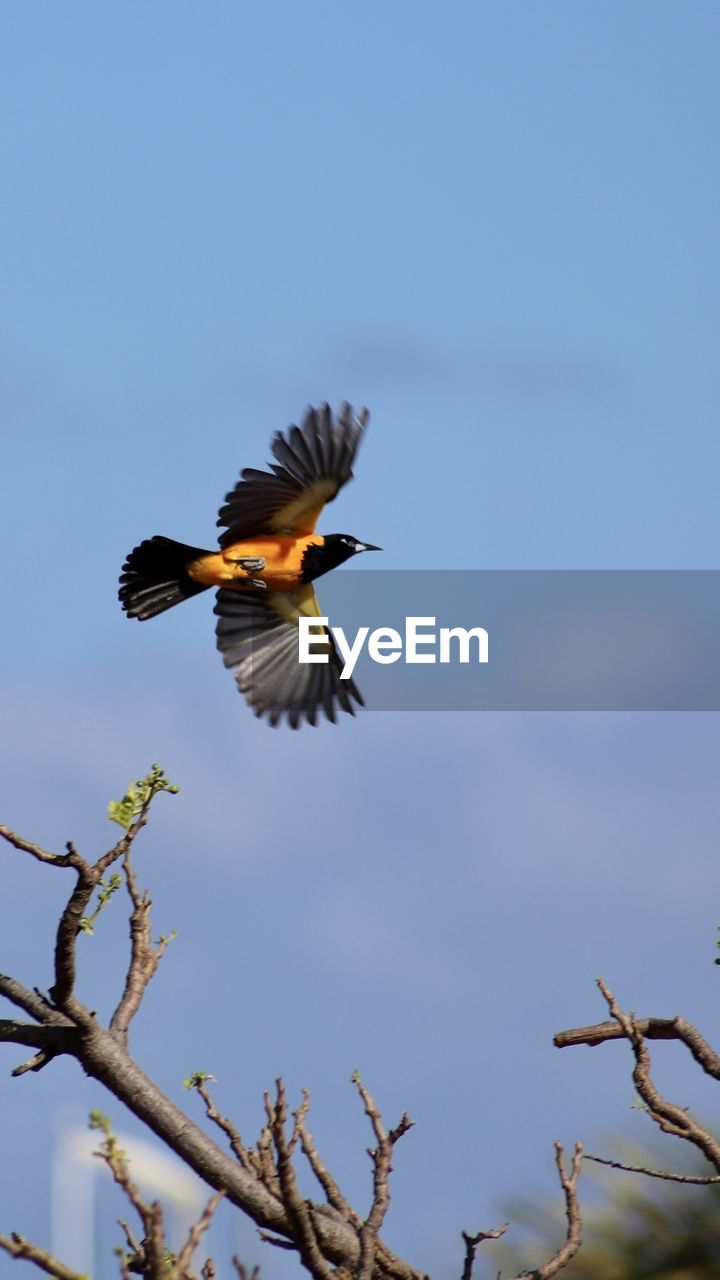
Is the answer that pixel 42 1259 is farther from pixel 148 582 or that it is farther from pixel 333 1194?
pixel 148 582

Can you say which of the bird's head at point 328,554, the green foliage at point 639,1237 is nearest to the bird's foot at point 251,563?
the bird's head at point 328,554

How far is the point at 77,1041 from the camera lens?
461 centimetres

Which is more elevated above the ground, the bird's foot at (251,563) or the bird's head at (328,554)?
the bird's head at (328,554)

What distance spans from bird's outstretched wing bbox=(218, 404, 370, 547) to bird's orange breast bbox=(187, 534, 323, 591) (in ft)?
0.15

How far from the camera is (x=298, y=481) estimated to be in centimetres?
831

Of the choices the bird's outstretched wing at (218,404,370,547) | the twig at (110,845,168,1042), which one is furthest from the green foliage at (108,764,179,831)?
the bird's outstretched wing at (218,404,370,547)

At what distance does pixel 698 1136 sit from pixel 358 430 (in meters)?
4.37

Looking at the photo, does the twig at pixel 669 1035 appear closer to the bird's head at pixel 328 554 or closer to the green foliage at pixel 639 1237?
the green foliage at pixel 639 1237

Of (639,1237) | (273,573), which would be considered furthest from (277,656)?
(639,1237)

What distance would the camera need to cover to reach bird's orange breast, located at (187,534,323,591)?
8.69m

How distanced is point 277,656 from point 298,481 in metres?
1.09

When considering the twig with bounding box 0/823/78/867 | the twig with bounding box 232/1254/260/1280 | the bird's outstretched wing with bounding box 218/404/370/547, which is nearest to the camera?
the twig with bounding box 232/1254/260/1280

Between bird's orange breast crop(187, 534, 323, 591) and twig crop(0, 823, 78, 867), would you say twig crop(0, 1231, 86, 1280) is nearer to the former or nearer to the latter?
twig crop(0, 823, 78, 867)

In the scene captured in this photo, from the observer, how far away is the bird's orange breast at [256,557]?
8688mm
